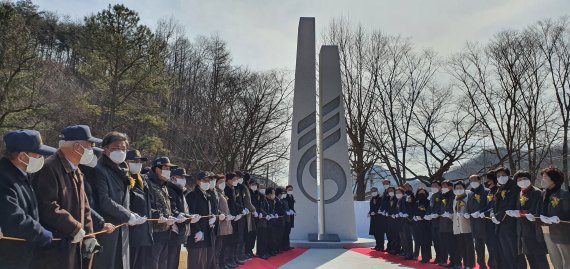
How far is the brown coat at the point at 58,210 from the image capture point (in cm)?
326

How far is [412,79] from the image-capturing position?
25.8 meters

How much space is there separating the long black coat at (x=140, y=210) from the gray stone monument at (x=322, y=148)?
1005 centimetres

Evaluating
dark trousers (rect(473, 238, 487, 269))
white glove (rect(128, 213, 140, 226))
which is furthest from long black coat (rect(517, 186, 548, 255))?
white glove (rect(128, 213, 140, 226))

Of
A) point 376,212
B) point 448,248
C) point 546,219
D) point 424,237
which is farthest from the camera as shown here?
point 376,212

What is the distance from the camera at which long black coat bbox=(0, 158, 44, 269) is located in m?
2.86

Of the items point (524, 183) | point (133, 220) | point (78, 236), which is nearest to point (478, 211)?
point (524, 183)

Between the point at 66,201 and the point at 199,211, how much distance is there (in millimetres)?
3600

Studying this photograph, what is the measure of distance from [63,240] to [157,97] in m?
20.4

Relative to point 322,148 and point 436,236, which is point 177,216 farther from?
point 322,148

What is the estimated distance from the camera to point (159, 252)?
5.62m

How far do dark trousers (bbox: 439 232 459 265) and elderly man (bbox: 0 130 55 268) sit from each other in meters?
7.99

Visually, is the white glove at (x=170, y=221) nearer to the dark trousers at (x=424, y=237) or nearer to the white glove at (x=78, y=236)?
the white glove at (x=78, y=236)

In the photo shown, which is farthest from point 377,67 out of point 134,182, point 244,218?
point 134,182

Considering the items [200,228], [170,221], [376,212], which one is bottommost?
[200,228]
